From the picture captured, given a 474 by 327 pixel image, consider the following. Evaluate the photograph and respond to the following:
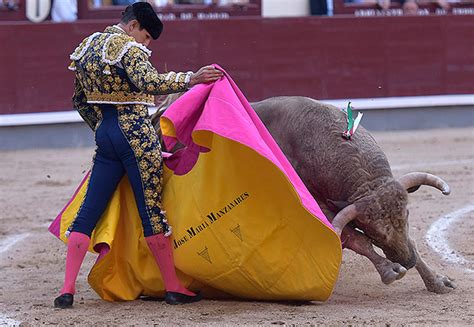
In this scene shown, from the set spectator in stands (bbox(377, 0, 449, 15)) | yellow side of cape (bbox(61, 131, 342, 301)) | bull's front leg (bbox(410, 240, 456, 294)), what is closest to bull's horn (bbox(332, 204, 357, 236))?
yellow side of cape (bbox(61, 131, 342, 301))

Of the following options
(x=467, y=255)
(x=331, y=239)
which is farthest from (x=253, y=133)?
(x=467, y=255)

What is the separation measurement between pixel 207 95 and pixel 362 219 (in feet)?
2.71

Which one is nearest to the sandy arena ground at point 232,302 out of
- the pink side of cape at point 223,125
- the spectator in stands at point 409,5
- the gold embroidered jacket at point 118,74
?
the pink side of cape at point 223,125

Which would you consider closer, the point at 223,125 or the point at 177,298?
the point at 223,125

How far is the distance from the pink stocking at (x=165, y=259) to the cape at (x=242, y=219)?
3cm

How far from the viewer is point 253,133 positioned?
3.96m

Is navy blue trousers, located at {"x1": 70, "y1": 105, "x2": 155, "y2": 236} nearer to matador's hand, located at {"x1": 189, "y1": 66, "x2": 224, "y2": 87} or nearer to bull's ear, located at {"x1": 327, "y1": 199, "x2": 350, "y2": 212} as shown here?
matador's hand, located at {"x1": 189, "y1": 66, "x2": 224, "y2": 87}

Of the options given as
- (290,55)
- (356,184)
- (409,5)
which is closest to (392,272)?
(356,184)

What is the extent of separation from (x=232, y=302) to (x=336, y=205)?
2.05 feet

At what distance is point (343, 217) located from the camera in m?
4.16

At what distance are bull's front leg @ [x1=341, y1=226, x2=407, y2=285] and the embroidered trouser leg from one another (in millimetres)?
783

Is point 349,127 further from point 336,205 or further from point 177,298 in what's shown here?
point 177,298

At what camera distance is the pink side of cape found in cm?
393

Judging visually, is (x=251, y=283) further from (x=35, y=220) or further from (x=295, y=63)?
(x=295, y=63)
